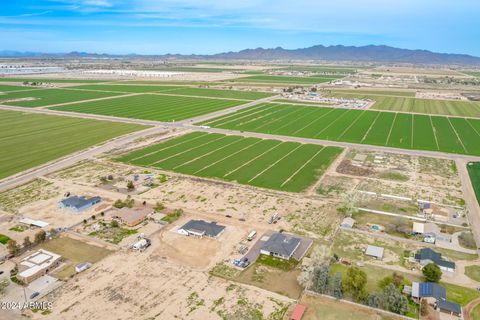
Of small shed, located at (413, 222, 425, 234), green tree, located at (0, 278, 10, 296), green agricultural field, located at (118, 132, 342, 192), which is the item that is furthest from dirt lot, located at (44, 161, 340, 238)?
green tree, located at (0, 278, 10, 296)

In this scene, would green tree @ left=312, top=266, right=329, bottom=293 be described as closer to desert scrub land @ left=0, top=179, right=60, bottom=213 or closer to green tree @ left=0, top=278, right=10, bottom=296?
green tree @ left=0, top=278, right=10, bottom=296

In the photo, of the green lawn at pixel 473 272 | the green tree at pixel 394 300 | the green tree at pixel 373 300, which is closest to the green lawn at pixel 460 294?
the green lawn at pixel 473 272

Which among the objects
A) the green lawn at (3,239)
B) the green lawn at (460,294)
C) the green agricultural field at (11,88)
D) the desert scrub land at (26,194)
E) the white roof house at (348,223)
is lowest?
the green lawn at (460,294)

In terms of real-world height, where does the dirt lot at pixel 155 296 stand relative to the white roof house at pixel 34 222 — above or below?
below

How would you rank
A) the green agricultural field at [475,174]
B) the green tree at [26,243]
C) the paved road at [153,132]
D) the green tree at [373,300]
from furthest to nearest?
the paved road at [153,132] → the green agricultural field at [475,174] → the green tree at [26,243] → the green tree at [373,300]

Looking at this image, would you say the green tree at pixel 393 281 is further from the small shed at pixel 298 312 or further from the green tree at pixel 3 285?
the green tree at pixel 3 285

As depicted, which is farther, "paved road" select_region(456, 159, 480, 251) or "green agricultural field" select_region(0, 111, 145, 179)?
"green agricultural field" select_region(0, 111, 145, 179)

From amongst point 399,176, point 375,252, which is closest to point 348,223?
point 375,252
